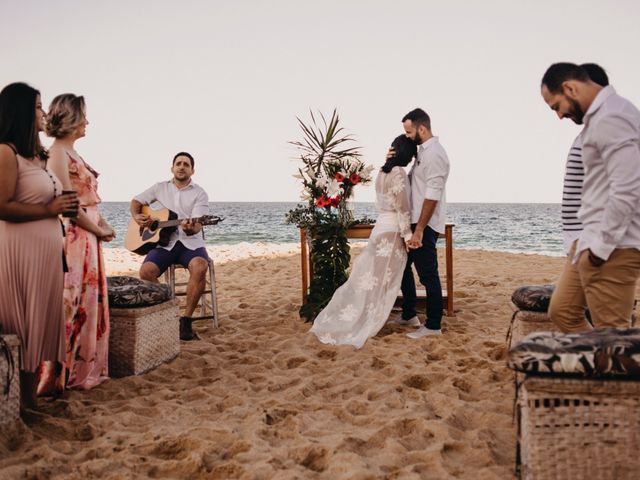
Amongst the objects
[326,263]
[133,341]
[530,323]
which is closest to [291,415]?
[133,341]

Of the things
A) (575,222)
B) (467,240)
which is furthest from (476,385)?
(467,240)

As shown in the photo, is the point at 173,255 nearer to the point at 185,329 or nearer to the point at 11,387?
the point at 185,329

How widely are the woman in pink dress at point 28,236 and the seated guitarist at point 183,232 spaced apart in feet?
6.40

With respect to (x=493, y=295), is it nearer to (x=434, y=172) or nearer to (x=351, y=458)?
(x=434, y=172)

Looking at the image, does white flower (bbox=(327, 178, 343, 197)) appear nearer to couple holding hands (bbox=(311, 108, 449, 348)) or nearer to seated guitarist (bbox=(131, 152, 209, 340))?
couple holding hands (bbox=(311, 108, 449, 348))

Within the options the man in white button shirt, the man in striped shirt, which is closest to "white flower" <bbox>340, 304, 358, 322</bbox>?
the man in striped shirt

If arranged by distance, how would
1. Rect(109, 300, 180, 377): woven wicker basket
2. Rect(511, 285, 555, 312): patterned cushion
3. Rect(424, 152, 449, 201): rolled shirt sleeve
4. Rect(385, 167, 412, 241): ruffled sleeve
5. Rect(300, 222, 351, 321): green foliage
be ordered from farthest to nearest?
Rect(300, 222, 351, 321): green foliage < Rect(385, 167, 412, 241): ruffled sleeve < Rect(424, 152, 449, 201): rolled shirt sleeve < Rect(109, 300, 180, 377): woven wicker basket < Rect(511, 285, 555, 312): patterned cushion

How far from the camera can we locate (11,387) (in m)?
2.69

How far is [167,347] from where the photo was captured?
4.12 meters

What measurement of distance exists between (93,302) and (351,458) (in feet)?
6.66

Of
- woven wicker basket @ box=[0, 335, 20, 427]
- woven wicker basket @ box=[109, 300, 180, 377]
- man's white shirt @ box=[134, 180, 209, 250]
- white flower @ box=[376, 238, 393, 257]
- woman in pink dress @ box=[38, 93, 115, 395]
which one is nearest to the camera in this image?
woven wicker basket @ box=[0, 335, 20, 427]

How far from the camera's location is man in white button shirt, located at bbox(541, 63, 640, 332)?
86.0 inches

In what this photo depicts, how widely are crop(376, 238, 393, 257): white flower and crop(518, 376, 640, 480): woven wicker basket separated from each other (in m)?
2.76

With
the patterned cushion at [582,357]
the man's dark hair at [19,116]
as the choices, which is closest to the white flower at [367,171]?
the man's dark hair at [19,116]
